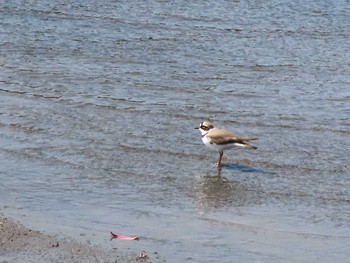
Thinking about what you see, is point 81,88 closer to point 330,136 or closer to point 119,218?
point 330,136

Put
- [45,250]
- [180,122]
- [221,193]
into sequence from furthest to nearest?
[180,122], [221,193], [45,250]

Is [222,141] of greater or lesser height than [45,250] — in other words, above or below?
below

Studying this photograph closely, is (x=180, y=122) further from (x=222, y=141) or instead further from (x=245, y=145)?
(x=245, y=145)

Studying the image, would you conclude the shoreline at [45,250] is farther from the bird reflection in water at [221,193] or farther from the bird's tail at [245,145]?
the bird's tail at [245,145]

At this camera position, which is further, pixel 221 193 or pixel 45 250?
pixel 221 193

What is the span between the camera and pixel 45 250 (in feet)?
31.5

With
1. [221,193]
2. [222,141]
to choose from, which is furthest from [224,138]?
[221,193]

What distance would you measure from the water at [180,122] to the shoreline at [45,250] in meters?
0.25

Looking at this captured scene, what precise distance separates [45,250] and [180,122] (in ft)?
19.1

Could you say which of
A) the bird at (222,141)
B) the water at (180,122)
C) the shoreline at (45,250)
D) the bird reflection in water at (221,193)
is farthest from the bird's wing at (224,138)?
the shoreline at (45,250)

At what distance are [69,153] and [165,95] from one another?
3.42 meters

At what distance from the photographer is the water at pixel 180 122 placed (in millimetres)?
10633

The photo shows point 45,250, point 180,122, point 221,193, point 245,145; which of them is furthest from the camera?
point 180,122

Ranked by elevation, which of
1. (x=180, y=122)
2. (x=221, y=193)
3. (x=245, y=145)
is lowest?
(x=180, y=122)
